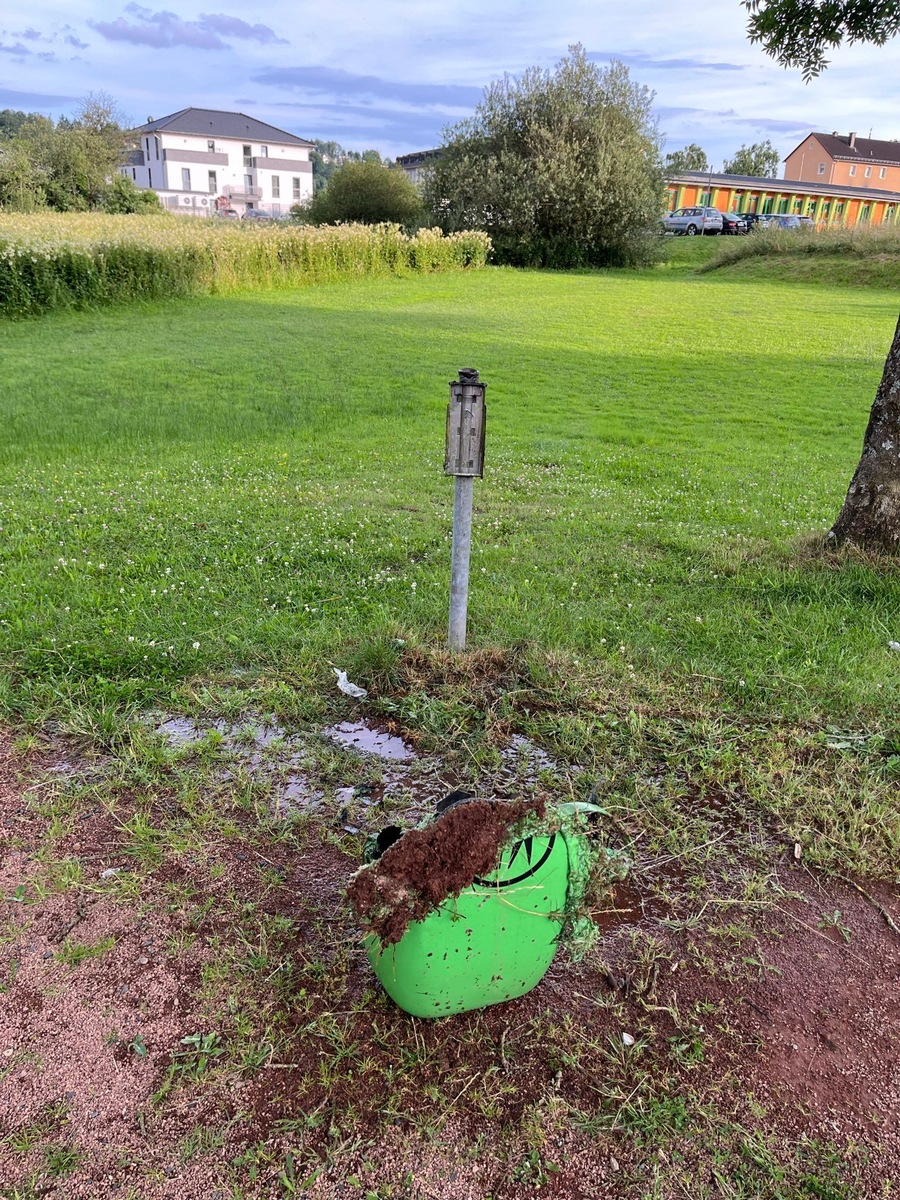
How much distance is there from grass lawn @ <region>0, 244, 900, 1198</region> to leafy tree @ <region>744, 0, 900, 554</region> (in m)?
0.28

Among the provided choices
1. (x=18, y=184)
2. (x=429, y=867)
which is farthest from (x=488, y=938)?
(x=18, y=184)

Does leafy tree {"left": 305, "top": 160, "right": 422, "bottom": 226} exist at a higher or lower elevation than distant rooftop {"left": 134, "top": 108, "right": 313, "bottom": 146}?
lower

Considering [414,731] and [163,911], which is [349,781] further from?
[163,911]

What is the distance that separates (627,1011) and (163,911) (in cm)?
152

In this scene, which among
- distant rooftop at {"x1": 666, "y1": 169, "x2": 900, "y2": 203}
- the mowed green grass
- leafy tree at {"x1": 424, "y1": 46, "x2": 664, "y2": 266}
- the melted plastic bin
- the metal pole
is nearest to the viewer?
the melted plastic bin

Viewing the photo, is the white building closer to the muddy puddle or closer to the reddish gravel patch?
the muddy puddle

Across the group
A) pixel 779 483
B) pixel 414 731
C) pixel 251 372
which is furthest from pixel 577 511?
pixel 251 372

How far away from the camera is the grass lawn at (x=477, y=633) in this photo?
113 inches

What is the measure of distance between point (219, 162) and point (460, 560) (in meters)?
91.0

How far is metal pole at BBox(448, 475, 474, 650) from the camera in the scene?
380 cm

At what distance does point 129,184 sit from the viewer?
45094mm

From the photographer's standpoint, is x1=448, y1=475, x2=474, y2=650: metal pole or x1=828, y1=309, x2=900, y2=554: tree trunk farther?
x1=828, y1=309, x2=900, y2=554: tree trunk

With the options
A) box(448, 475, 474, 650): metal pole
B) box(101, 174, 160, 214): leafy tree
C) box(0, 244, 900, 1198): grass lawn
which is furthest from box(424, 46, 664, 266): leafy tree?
box(448, 475, 474, 650): metal pole

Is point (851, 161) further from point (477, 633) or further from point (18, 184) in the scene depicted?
point (477, 633)
